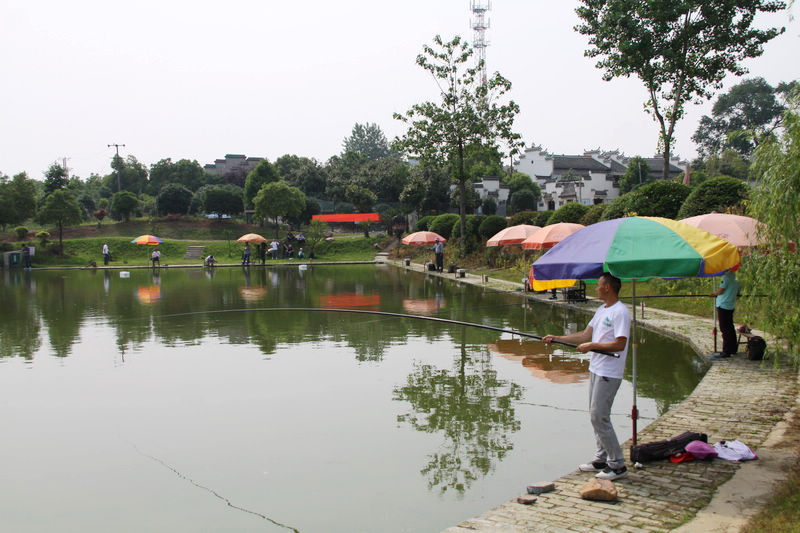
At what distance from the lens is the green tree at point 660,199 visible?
2023cm

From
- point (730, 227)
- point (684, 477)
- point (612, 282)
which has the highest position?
point (730, 227)

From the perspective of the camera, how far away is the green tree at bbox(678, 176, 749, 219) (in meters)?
17.3

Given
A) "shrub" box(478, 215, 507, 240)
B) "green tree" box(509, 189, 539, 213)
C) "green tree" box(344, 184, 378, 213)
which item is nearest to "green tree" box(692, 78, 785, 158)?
"green tree" box(509, 189, 539, 213)

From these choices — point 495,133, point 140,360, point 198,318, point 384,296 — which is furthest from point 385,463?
point 495,133

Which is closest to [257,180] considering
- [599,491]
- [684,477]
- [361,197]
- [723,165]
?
[361,197]

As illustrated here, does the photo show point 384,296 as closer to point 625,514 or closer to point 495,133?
point 495,133

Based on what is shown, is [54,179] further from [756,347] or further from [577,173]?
[756,347]

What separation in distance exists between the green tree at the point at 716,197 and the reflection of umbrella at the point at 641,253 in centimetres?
1248

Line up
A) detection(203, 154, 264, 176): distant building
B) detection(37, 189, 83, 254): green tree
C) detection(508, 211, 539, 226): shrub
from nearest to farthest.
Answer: detection(508, 211, 539, 226): shrub
detection(37, 189, 83, 254): green tree
detection(203, 154, 264, 176): distant building

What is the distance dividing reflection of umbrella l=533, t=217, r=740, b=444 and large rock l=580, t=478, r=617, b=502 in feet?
3.74

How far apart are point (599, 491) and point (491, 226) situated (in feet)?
99.2

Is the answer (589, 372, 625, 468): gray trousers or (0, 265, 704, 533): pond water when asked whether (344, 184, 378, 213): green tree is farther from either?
(589, 372, 625, 468): gray trousers

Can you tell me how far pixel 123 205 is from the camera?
180 ft

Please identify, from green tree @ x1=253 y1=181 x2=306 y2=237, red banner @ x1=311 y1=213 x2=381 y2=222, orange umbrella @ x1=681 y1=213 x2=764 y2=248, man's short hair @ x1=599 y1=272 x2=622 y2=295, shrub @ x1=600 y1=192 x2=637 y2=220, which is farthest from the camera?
red banner @ x1=311 y1=213 x2=381 y2=222
